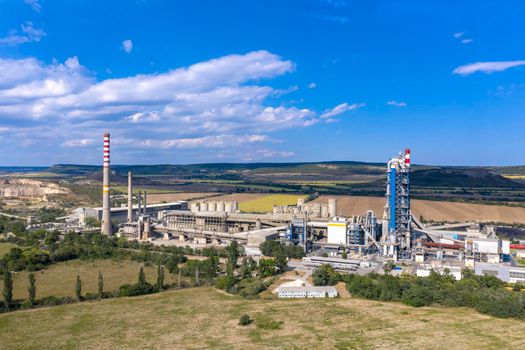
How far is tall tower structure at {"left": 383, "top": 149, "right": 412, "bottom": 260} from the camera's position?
154 feet

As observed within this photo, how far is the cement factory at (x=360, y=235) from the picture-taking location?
141 feet

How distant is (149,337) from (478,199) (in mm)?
90988

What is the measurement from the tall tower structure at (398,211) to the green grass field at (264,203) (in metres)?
34.0

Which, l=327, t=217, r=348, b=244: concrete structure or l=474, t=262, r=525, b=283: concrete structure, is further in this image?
l=327, t=217, r=348, b=244: concrete structure

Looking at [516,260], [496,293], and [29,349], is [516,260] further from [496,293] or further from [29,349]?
[29,349]

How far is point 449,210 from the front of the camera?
8188cm

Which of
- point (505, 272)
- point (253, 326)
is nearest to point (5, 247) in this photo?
point (253, 326)

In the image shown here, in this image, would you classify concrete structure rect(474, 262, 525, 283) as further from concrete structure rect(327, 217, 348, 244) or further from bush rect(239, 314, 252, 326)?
bush rect(239, 314, 252, 326)

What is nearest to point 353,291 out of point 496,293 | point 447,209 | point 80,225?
point 496,293

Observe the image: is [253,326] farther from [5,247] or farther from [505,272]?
[5,247]

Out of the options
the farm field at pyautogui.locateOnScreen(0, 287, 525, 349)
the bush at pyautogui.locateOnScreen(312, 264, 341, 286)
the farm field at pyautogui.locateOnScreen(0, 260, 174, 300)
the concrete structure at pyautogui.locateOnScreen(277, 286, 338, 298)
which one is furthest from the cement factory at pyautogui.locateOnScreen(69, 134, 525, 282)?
the farm field at pyautogui.locateOnScreen(0, 260, 174, 300)

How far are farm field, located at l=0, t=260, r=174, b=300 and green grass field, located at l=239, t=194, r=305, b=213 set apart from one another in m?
37.1

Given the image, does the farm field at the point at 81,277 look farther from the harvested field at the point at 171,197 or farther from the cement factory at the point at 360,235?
the harvested field at the point at 171,197

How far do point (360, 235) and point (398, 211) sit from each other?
5184mm
